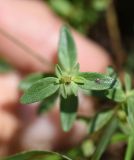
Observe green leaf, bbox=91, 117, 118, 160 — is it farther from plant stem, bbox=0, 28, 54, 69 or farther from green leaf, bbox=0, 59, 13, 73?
green leaf, bbox=0, 59, 13, 73

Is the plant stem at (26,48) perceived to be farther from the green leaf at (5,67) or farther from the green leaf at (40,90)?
the green leaf at (40,90)

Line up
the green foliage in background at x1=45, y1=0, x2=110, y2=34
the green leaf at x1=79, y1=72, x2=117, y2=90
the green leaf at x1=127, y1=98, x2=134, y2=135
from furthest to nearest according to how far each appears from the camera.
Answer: the green foliage in background at x1=45, y1=0, x2=110, y2=34
the green leaf at x1=127, y1=98, x2=134, y2=135
the green leaf at x1=79, y1=72, x2=117, y2=90

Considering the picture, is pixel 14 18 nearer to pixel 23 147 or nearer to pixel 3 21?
pixel 3 21

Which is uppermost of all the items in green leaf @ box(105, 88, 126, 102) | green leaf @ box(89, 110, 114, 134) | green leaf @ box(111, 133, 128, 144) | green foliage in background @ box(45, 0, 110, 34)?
green foliage in background @ box(45, 0, 110, 34)

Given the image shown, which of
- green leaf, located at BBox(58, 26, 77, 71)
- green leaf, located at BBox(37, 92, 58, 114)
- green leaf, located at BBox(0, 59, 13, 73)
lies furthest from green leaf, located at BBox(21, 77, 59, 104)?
green leaf, located at BBox(0, 59, 13, 73)

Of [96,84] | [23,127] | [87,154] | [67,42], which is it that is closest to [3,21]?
[23,127]

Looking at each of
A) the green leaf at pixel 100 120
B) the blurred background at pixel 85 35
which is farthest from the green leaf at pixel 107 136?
the blurred background at pixel 85 35
